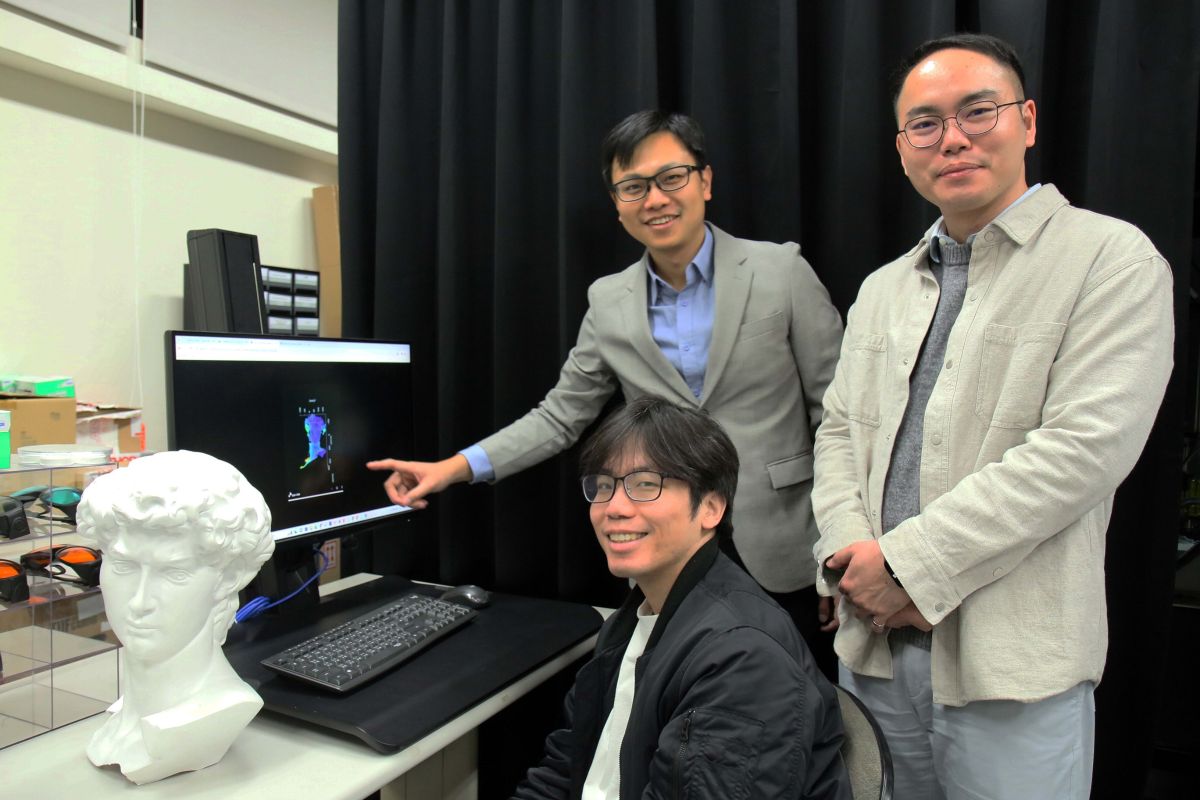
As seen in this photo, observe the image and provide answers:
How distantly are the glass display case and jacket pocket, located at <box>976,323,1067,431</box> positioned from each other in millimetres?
1407

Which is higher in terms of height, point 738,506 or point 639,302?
point 639,302

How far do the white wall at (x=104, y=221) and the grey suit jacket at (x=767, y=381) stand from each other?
1.70 meters

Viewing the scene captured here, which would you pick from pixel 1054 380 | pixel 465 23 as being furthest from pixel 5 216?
pixel 1054 380

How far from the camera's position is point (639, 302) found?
166 cm

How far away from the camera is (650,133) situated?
1.56 m

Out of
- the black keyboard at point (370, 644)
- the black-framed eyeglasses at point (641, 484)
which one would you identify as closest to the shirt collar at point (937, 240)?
the black-framed eyeglasses at point (641, 484)

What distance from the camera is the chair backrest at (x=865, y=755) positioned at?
0.94 m

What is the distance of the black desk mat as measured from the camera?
3.80 ft

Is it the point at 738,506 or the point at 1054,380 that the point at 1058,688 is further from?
the point at 738,506

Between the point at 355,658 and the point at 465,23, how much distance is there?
5.60ft

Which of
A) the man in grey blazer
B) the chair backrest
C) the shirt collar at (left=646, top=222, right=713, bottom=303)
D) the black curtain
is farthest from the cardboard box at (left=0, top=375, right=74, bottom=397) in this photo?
the chair backrest

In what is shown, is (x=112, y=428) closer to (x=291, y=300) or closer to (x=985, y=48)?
(x=291, y=300)

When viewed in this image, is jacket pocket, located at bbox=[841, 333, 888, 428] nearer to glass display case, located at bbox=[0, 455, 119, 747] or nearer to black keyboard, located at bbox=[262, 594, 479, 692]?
black keyboard, located at bbox=[262, 594, 479, 692]

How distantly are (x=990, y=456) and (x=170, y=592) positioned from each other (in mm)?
1124
